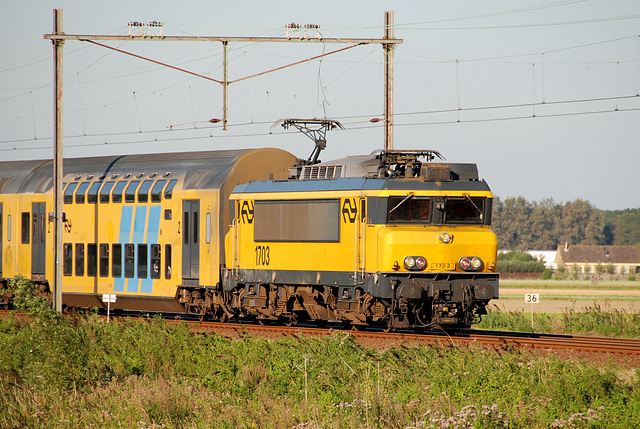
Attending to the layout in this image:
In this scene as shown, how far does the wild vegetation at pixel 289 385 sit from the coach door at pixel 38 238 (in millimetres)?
8713

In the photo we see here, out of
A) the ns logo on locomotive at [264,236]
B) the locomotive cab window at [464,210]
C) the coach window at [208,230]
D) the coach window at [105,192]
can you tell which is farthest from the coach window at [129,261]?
the locomotive cab window at [464,210]

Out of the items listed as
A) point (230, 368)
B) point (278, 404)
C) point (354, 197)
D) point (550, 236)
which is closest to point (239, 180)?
point (354, 197)

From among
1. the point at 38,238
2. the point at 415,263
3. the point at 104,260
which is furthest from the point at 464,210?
the point at 38,238

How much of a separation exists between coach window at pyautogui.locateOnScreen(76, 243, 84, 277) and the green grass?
739cm

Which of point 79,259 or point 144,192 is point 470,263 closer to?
point 144,192

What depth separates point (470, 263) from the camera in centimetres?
2123

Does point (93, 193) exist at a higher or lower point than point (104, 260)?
higher

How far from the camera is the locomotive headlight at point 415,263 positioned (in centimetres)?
2080

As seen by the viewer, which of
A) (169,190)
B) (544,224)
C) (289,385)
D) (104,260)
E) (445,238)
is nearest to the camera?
(289,385)

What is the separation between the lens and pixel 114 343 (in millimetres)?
21188

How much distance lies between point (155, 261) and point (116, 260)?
1.62 metres

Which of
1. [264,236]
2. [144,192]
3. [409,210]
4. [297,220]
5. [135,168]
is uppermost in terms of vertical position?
[135,168]

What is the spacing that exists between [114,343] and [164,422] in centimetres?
657

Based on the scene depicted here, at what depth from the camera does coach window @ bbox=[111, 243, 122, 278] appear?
2748 cm
